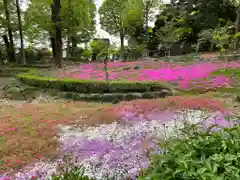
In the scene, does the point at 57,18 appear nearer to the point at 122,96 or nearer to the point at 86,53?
the point at 122,96

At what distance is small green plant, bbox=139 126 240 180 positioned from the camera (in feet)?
6.12

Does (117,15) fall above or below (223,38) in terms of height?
above

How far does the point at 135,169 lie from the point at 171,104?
3.38 metres

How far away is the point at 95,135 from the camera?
196 inches

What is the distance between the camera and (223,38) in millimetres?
12656

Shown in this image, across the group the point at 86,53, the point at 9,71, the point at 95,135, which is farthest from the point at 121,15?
the point at 95,135

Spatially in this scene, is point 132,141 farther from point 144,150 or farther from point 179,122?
point 179,122

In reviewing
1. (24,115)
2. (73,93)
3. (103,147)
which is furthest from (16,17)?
(103,147)

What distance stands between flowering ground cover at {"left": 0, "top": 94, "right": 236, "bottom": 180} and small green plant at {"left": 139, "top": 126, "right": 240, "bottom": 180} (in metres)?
1.05

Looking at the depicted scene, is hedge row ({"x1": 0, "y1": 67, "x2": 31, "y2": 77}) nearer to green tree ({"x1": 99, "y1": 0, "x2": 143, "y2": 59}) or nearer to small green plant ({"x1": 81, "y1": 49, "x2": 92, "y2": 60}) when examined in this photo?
green tree ({"x1": 99, "y1": 0, "x2": 143, "y2": 59})

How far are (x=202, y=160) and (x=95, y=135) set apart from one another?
10.9 ft

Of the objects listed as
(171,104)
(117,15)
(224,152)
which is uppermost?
(117,15)

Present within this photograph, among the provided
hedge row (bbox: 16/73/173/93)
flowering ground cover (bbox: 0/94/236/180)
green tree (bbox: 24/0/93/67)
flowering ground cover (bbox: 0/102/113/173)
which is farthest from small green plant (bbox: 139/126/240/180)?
green tree (bbox: 24/0/93/67)

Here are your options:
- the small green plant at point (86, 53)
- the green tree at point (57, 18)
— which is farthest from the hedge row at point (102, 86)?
the small green plant at point (86, 53)
